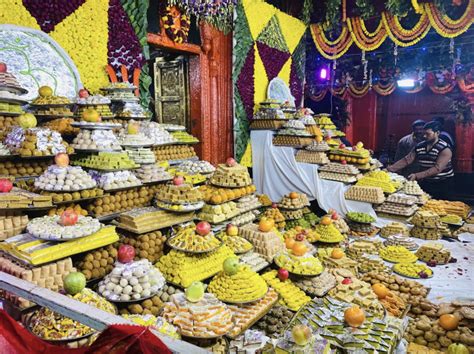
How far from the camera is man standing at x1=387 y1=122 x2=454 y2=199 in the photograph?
759 cm

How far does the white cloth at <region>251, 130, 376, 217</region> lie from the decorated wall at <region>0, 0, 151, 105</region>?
9.37ft

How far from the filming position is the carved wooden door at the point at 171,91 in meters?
7.19

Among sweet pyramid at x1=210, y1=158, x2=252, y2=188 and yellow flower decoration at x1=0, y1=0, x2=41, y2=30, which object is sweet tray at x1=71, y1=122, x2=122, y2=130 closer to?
sweet pyramid at x1=210, y1=158, x2=252, y2=188

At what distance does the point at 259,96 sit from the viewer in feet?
27.6

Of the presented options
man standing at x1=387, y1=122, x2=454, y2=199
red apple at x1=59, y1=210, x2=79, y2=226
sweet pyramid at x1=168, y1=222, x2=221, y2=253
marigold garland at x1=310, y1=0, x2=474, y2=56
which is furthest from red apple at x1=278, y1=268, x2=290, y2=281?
marigold garland at x1=310, y1=0, x2=474, y2=56

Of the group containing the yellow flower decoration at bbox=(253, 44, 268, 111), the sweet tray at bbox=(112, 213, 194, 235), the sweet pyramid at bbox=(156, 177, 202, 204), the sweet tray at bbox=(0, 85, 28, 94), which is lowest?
the sweet tray at bbox=(112, 213, 194, 235)

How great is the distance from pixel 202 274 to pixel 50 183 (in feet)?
5.09

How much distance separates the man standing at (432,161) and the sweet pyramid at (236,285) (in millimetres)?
5808

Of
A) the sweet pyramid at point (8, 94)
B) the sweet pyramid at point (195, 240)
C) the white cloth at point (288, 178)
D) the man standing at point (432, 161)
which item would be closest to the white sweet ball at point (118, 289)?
the sweet pyramid at point (195, 240)

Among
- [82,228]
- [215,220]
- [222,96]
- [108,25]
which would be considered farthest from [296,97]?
[82,228]

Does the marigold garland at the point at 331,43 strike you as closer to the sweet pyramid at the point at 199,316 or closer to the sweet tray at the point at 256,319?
the sweet tray at the point at 256,319

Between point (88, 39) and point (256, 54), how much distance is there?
13.5 ft

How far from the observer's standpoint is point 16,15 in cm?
421

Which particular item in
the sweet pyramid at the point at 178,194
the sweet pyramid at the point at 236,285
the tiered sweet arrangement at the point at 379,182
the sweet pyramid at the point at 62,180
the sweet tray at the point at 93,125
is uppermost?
the sweet tray at the point at 93,125
